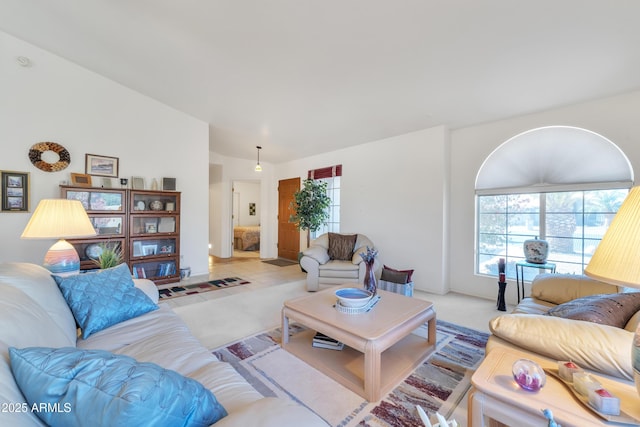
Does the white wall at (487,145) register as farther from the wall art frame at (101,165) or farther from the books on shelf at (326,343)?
the wall art frame at (101,165)

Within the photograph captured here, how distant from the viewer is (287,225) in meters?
6.55

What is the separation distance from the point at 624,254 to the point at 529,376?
21.0 inches

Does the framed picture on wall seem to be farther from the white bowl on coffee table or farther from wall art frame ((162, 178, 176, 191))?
the white bowl on coffee table

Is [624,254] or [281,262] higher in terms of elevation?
[624,254]

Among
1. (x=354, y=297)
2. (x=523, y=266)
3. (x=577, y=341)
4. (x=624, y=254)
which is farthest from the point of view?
(x=523, y=266)

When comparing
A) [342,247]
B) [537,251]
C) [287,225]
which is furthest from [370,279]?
[287,225]

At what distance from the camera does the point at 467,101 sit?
3191 mm

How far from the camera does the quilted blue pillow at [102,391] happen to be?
1.97 feet

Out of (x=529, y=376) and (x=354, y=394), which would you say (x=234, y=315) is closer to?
(x=354, y=394)

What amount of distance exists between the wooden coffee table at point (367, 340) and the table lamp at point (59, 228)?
1787 mm

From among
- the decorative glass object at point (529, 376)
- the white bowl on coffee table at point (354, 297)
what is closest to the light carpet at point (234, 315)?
the white bowl on coffee table at point (354, 297)

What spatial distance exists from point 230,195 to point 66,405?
249 inches

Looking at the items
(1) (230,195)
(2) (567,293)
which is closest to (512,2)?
(2) (567,293)

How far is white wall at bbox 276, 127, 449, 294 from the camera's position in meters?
3.89
